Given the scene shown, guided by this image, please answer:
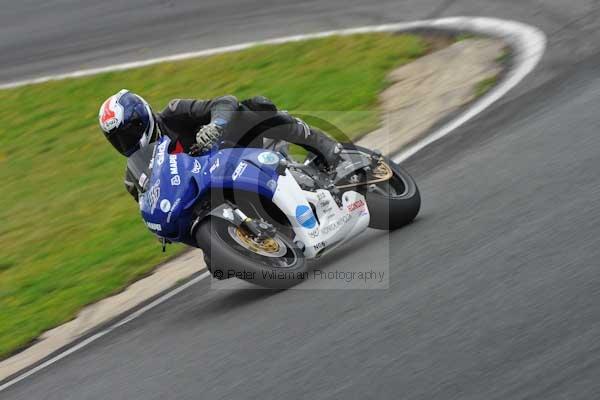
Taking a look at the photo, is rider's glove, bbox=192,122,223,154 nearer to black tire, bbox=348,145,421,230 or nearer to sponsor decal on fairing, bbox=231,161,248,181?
sponsor decal on fairing, bbox=231,161,248,181

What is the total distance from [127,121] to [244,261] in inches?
47.2

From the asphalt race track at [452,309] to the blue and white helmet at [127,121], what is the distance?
1.21 metres

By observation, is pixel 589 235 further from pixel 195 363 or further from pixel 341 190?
pixel 195 363

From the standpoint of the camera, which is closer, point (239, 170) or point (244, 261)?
point (244, 261)

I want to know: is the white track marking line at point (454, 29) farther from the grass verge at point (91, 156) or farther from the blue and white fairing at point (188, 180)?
the blue and white fairing at point (188, 180)

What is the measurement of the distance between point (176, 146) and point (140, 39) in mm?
9466

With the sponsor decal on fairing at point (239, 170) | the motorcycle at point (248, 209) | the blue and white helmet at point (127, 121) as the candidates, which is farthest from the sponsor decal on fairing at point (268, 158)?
the blue and white helmet at point (127, 121)

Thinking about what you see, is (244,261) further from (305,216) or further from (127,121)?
(127,121)

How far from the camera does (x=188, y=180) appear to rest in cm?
649

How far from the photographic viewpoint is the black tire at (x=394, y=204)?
23.3ft

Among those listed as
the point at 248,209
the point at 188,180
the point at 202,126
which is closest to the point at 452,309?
the point at 248,209

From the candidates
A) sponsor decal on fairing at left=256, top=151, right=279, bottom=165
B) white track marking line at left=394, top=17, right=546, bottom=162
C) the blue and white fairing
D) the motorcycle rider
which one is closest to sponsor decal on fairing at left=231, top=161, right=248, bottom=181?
the blue and white fairing

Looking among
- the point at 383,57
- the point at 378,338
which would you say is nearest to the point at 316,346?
the point at 378,338

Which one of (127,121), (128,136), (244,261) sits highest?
(127,121)
